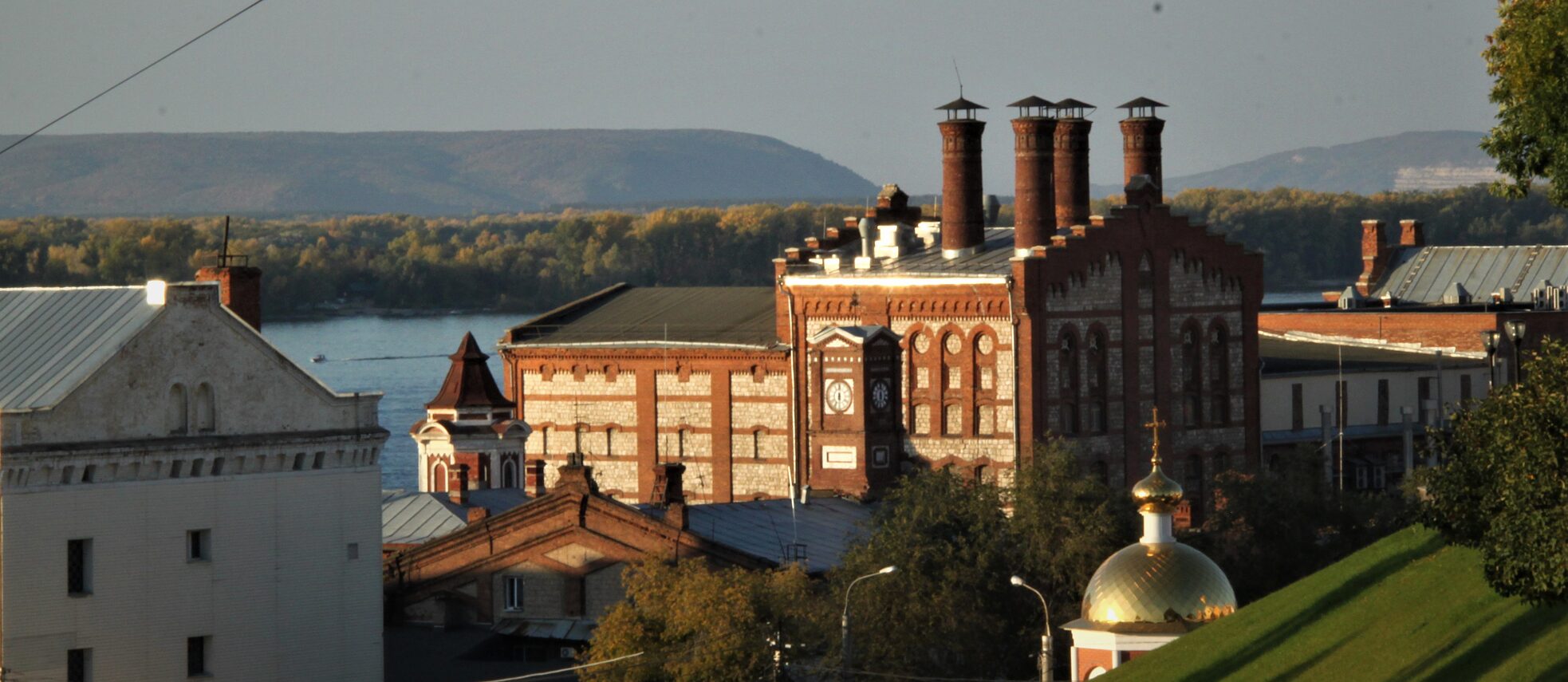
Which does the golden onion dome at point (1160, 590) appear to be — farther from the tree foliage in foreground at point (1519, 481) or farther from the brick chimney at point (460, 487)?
the brick chimney at point (460, 487)

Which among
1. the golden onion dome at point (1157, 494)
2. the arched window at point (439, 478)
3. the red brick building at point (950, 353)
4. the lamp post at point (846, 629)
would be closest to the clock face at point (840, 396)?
the red brick building at point (950, 353)

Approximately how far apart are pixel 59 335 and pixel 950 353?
26361mm

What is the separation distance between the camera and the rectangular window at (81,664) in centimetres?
5009

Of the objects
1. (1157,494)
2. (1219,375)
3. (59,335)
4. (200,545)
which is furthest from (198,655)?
(1219,375)

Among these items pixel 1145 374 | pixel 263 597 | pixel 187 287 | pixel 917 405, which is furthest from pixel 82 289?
pixel 1145 374

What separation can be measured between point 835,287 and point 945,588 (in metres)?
23.3

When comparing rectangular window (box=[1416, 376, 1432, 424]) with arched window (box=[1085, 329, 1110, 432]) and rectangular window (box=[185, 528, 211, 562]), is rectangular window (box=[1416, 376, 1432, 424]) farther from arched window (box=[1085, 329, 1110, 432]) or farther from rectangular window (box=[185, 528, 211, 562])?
rectangular window (box=[185, 528, 211, 562])

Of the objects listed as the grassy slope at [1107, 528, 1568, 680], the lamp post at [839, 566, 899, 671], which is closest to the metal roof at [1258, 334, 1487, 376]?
the lamp post at [839, 566, 899, 671]

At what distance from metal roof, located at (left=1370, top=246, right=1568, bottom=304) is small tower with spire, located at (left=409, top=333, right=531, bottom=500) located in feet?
131

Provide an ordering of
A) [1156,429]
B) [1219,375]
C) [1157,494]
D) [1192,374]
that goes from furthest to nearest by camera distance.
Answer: [1219,375]
[1192,374]
[1156,429]
[1157,494]

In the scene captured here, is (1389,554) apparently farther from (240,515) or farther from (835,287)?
(835,287)

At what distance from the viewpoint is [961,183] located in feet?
251

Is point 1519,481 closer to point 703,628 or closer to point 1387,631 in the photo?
point 1387,631

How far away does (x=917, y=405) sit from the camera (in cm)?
7425
